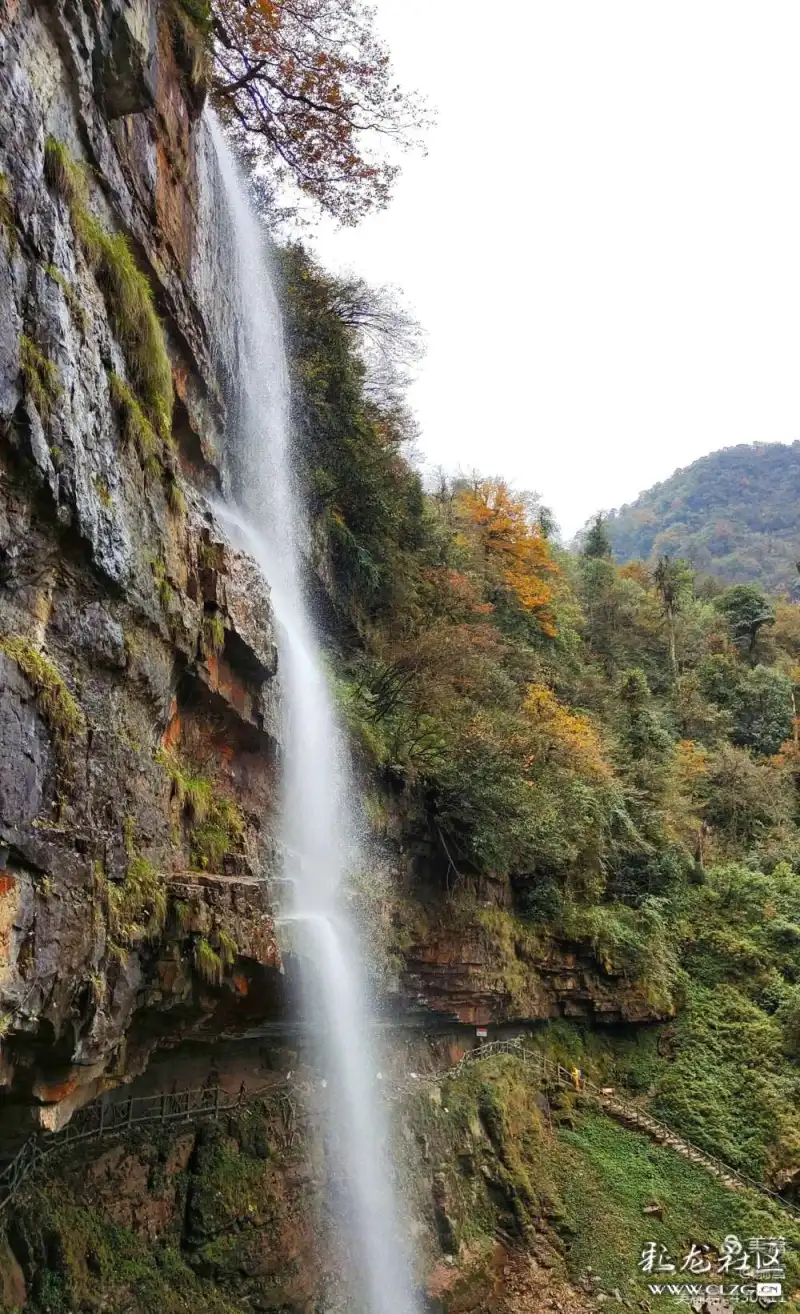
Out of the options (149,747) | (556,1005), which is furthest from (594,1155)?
(149,747)

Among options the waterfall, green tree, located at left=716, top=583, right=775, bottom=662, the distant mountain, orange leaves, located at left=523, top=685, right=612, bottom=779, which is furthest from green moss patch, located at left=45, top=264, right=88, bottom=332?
the distant mountain

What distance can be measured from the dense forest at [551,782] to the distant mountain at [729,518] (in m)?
55.8

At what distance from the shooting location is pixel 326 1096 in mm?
11852

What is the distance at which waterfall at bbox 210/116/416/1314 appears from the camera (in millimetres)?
11125

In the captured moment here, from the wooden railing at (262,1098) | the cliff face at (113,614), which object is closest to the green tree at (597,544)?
the wooden railing at (262,1098)

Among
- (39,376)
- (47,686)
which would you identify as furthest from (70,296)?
(47,686)

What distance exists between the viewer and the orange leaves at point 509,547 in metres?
28.7

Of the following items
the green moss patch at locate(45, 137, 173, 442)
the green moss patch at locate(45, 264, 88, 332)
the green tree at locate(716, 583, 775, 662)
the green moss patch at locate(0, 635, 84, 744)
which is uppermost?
the green tree at locate(716, 583, 775, 662)

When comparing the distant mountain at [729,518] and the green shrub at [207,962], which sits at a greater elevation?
the distant mountain at [729,518]

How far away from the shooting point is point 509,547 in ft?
99.6

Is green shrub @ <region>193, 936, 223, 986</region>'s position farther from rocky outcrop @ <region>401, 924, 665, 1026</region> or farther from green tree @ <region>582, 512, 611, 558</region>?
green tree @ <region>582, 512, 611, 558</region>

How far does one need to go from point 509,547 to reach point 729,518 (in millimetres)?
85868

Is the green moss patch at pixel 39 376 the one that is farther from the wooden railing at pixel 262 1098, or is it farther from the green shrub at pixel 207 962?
the wooden railing at pixel 262 1098

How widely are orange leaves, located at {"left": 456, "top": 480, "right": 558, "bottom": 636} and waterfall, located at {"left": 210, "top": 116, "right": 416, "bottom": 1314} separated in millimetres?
14212
